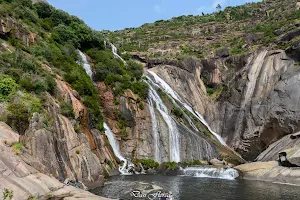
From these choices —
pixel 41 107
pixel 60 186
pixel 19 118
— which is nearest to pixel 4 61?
pixel 41 107

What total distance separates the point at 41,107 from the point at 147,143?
1951 cm

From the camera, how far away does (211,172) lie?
1467 inches

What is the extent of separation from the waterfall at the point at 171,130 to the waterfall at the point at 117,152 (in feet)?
23.9

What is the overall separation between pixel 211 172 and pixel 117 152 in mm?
11912

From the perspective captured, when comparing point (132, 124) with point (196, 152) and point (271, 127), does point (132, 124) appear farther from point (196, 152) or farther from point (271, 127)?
point (271, 127)

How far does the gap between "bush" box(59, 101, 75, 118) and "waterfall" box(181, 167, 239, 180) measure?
16088 mm

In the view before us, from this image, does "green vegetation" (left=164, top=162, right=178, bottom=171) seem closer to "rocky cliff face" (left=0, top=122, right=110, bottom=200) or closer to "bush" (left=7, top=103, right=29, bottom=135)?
"bush" (left=7, top=103, right=29, bottom=135)

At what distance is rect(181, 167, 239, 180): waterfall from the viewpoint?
36.1 m

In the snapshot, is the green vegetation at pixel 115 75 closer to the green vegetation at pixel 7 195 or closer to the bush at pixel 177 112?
the bush at pixel 177 112

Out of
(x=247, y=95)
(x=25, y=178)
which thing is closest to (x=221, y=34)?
(x=247, y=95)

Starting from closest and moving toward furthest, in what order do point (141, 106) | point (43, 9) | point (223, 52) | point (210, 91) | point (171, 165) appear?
point (171, 165), point (141, 106), point (43, 9), point (210, 91), point (223, 52)

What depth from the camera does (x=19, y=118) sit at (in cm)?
2178

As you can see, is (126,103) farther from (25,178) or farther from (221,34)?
(221,34)

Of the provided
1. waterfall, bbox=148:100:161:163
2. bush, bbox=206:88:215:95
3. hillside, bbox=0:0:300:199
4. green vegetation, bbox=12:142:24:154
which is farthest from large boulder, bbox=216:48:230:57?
green vegetation, bbox=12:142:24:154
